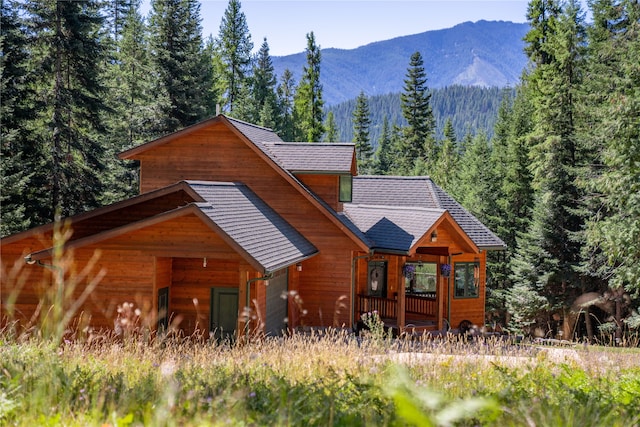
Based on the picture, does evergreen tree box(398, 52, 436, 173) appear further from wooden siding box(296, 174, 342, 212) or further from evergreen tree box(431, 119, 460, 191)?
wooden siding box(296, 174, 342, 212)

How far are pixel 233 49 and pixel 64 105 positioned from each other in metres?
28.5

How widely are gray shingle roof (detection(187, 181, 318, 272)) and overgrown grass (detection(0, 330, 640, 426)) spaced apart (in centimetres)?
713

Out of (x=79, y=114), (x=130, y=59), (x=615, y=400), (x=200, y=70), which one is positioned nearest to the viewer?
(x=615, y=400)

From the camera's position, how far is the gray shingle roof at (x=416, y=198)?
23906 mm

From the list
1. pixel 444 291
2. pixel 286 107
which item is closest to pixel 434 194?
pixel 444 291

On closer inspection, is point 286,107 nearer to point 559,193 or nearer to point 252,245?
point 559,193

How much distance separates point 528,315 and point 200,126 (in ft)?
61.9

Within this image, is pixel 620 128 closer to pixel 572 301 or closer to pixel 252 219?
pixel 572 301

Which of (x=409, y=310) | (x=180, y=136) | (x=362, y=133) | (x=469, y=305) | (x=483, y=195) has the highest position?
(x=362, y=133)

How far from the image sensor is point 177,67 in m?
32.2

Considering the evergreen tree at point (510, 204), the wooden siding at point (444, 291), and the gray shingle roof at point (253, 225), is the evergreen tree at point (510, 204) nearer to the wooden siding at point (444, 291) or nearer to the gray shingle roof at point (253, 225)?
the wooden siding at point (444, 291)

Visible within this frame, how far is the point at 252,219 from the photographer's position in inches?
659

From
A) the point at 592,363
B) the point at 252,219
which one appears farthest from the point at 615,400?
the point at 252,219

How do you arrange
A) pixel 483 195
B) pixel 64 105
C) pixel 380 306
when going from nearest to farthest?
1. pixel 380 306
2. pixel 64 105
3. pixel 483 195
